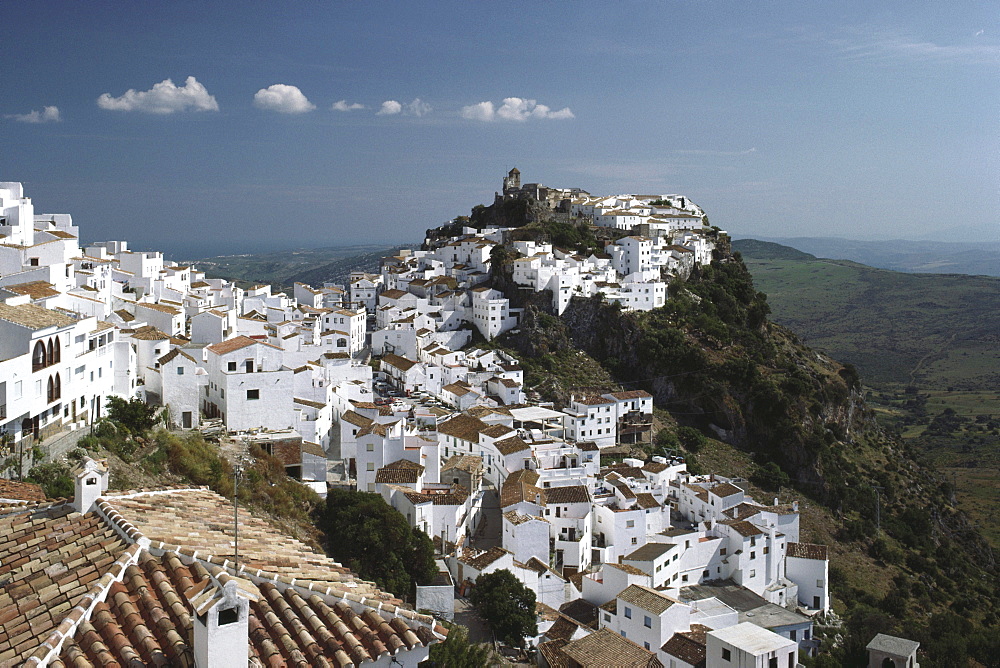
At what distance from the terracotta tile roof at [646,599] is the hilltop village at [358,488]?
8 cm

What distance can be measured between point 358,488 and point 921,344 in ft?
349

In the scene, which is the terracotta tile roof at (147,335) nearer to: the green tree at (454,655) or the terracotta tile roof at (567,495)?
the terracotta tile roof at (567,495)

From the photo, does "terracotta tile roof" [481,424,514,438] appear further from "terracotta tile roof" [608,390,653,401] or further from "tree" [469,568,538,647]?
"terracotta tile roof" [608,390,653,401]

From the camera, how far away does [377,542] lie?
18281 millimetres

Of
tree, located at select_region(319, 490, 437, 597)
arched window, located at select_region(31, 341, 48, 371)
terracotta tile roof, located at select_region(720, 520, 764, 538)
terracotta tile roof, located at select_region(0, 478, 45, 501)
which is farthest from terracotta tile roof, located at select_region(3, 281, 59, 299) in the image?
terracotta tile roof, located at select_region(720, 520, 764, 538)

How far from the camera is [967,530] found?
43844 millimetres

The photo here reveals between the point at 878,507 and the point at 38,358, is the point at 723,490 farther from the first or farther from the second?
the point at 38,358

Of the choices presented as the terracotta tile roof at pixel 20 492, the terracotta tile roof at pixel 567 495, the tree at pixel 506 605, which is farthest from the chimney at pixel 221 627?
the terracotta tile roof at pixel 567 495

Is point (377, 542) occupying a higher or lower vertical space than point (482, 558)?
higher

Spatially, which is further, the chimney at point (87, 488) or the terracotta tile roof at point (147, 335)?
the terracotta tile roof at point (147, 335)

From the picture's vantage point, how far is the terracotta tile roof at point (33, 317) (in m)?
15.4

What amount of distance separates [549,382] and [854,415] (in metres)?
23.4

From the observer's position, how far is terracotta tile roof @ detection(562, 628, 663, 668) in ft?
56.7

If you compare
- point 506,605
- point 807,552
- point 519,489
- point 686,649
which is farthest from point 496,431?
point 807,552
